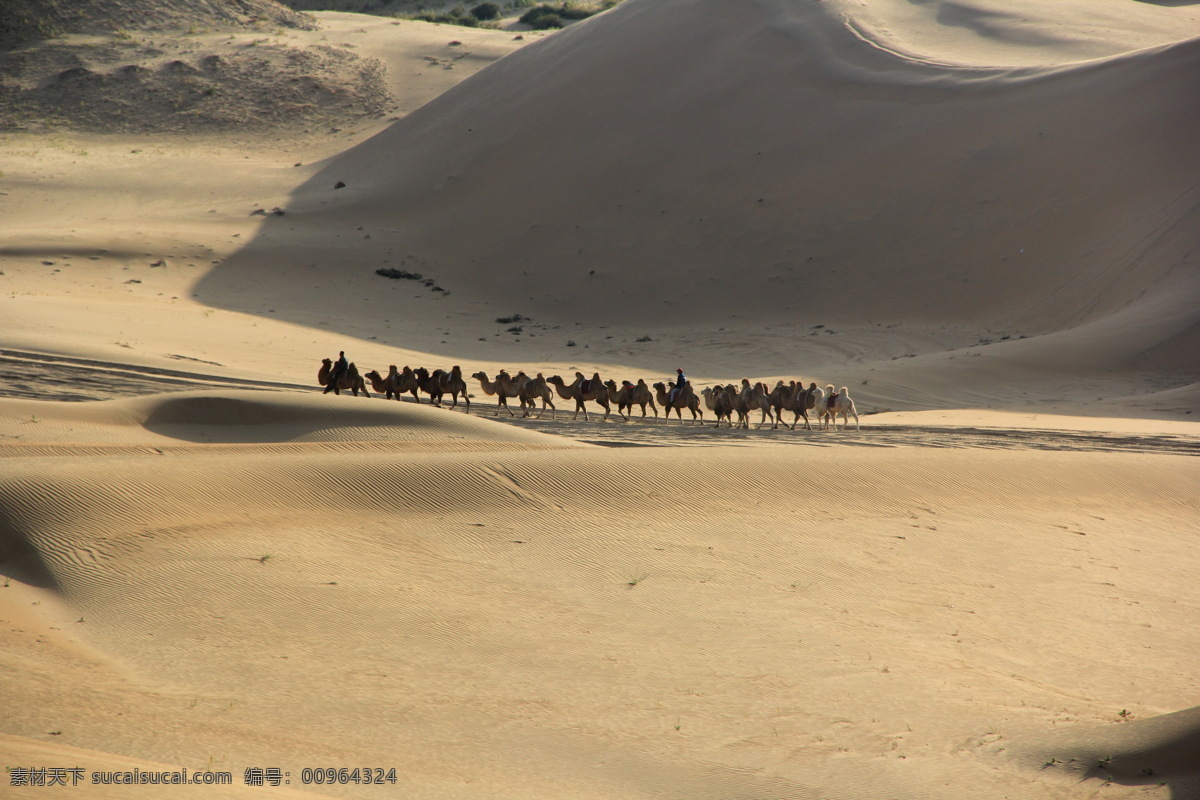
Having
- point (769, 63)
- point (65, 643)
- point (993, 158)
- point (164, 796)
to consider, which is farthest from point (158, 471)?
point (769, 63)

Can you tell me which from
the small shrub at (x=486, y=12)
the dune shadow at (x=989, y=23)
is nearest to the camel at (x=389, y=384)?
the dune shadow at (x=989, y=23)

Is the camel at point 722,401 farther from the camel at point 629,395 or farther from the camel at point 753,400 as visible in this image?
the camel at point 629,395

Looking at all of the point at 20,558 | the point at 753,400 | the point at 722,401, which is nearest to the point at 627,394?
the point at 722,401

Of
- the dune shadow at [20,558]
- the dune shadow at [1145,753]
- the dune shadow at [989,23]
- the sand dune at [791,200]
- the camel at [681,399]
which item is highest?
the dune shadow at [989,23]

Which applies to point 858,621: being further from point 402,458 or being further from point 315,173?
point 315,173

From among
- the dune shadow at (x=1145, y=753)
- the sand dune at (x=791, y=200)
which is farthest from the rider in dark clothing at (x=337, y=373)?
the dune shadow at (x=1145, y=753)

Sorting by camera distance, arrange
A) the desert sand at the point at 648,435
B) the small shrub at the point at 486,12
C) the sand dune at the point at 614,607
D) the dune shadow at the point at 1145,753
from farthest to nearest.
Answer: the small shrub at the point at 486,12
the desert sand at the point at 648,435
the sand dune at the point at 614,607
the dune shadow at the point at 1145,753

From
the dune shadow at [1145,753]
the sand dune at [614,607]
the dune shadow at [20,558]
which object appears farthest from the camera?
the dune shadow at [20,558]

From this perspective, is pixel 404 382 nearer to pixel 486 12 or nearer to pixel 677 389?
pixel 677 389

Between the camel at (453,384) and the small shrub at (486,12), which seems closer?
the camel at (453,384)

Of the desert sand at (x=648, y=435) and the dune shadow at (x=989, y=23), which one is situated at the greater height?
the dune shadow at (x=989, y=23)
